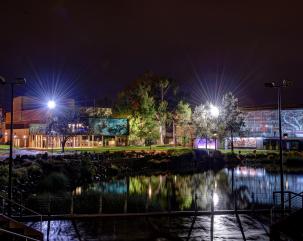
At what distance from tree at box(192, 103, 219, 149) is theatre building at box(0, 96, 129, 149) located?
44.3 feet

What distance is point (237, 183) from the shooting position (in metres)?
37.6

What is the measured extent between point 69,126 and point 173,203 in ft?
122

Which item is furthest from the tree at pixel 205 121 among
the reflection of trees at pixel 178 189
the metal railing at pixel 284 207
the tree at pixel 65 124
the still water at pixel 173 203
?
the metal railing at pixel 284 207

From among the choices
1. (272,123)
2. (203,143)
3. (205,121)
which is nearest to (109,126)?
(205,121)

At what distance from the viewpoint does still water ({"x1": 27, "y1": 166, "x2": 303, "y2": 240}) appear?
15.5 m

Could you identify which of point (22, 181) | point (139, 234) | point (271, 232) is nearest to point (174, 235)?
point (139, 234)

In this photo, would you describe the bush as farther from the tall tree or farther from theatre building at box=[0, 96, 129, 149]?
the tall tree

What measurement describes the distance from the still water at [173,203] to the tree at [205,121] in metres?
21.6

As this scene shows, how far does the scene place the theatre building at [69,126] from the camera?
66.1 metres

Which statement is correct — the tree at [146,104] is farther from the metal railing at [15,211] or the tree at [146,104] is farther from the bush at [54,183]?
the metal railing at [15,211]

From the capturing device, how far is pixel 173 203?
87.9 feet

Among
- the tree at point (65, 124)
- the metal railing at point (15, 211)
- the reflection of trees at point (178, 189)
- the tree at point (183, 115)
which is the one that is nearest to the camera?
the metal railing at point (15, 211)

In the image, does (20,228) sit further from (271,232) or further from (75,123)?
(75,123)

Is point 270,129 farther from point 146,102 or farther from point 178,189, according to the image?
point 178,189
